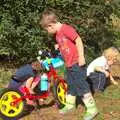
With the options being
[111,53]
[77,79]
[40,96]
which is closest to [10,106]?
[40,96]

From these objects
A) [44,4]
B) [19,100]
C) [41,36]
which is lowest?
[19,100]

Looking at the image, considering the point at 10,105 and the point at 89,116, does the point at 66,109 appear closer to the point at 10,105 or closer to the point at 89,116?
the point at 89,116

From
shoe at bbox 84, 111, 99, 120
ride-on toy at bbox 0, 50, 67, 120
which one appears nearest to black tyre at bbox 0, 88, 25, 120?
ride-on toy at bbox 0, 50, 67, 120

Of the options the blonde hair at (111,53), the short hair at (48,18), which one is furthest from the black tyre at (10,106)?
the blonde hair at (111,53)

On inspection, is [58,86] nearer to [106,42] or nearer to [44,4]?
[44,4]

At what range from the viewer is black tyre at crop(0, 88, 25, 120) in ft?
23.3

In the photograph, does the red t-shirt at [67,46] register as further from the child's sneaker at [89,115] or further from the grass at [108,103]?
→ the grass at [108,103]

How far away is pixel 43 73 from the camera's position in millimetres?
7371

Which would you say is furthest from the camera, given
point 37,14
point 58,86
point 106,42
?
point 106,42

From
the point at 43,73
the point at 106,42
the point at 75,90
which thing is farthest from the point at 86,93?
the point at 106,42

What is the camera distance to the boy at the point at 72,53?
277 inches

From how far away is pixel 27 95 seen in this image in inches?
285

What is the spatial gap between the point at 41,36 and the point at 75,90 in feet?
7.78

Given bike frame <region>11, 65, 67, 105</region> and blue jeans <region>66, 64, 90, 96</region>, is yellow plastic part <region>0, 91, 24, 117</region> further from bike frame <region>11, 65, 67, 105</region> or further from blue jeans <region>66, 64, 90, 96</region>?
blue jeans <region>66, 64, 90, 96</region>
